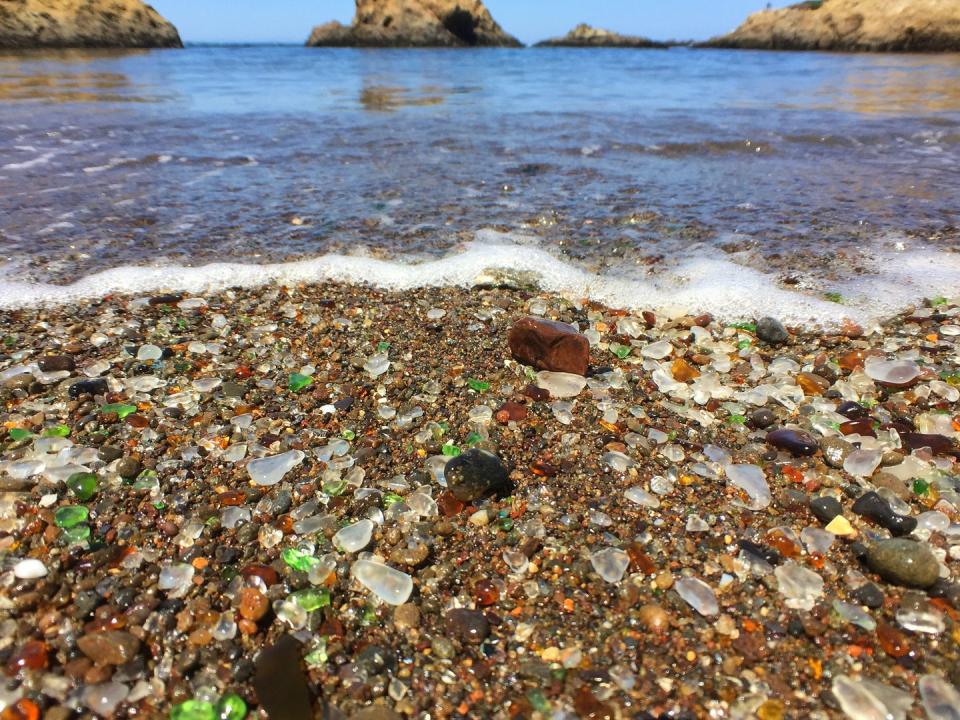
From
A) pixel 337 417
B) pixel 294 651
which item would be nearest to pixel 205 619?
→ pixel 294 651

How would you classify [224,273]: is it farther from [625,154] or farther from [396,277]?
[625,154]

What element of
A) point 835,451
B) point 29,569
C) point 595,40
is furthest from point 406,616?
point 595,40

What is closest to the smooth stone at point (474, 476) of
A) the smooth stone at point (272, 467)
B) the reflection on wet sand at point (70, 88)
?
the smooth stone at point (272, 467)

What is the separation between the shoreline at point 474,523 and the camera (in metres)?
1.40

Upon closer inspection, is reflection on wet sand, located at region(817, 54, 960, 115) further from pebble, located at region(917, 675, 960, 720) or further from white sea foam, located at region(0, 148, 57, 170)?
white sea foam, located at region(0, 148, 57, 170)

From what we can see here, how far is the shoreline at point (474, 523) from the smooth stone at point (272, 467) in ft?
0.09

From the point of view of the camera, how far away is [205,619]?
1.51m

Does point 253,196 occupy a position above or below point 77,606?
above

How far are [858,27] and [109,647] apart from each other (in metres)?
66.9

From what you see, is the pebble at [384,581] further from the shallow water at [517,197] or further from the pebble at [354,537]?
the shallow water at [517,197]

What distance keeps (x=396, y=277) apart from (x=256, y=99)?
10948 mm

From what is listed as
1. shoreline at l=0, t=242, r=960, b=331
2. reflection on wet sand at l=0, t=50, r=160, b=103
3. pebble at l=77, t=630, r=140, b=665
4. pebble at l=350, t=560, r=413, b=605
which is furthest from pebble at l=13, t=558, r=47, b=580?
reflection on wet sand at l=0, t=50, r=160, b=103

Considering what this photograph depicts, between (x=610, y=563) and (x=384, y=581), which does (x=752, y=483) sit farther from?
(x=384, y=581)

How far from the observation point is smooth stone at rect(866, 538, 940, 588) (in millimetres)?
1574
